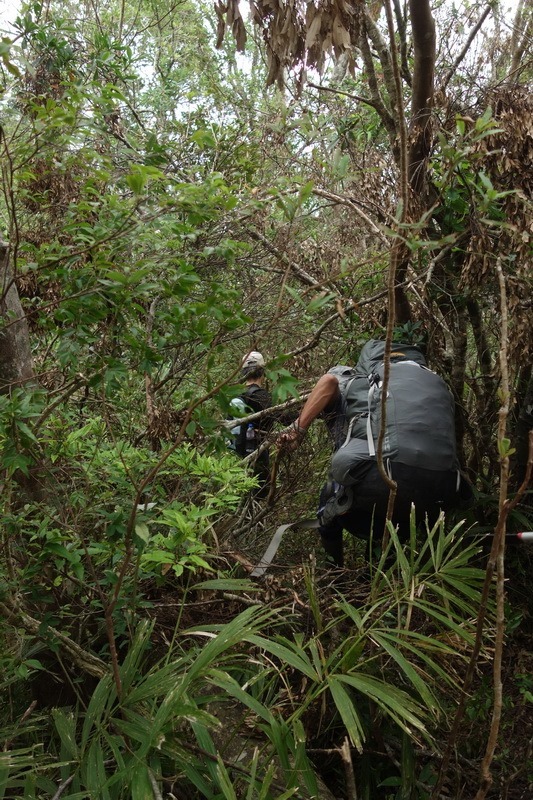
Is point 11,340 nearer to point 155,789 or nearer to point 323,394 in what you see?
point 323,394

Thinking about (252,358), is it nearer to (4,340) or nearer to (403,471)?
(403,471)

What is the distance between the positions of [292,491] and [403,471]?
1.54 meters

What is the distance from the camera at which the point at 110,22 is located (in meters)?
7.56

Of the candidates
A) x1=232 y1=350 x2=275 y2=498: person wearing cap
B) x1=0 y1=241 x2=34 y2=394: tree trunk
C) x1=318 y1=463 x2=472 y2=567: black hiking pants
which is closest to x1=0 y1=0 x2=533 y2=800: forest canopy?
x1=0 y1=241 x2=34 y2=394: tree trunk

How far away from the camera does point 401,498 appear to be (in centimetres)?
305

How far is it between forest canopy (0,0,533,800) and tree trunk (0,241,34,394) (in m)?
0.01

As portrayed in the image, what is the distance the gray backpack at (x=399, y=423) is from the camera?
303cm

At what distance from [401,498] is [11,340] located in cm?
191

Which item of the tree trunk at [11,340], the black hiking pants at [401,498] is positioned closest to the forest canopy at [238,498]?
the tree trunk at [11,340]

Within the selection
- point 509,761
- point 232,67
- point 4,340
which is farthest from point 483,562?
point 232,67

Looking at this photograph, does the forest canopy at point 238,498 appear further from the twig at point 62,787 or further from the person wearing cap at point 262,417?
the person wearing cap at point 262,417

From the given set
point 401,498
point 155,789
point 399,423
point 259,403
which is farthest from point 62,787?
point 259,403

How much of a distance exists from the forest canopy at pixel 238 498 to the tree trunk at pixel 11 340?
1cm

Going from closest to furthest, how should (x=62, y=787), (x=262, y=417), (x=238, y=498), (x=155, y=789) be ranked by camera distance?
(x=155, y=789)
(x=62, y=787)
(x=238, y=498)
(x=262, y=417)
